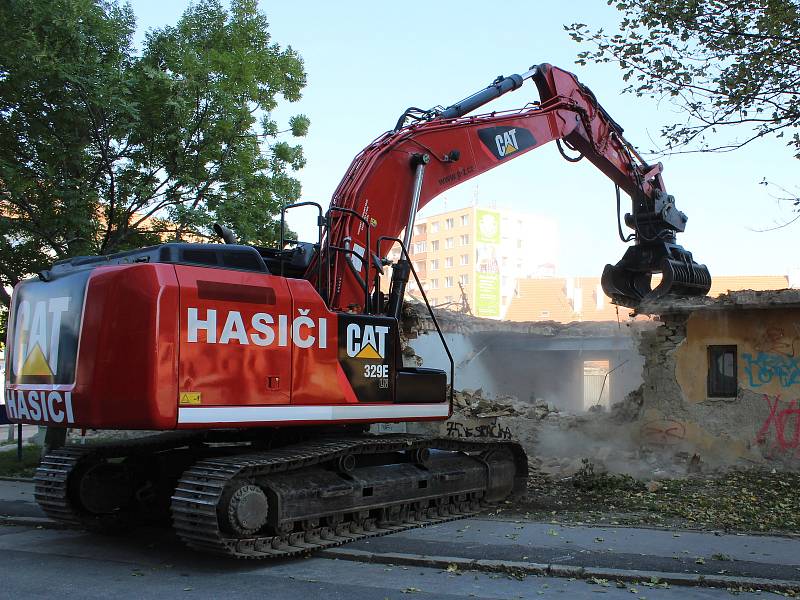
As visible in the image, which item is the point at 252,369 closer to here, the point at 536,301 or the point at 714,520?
the point at 714,520

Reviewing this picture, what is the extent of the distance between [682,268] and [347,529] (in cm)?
759

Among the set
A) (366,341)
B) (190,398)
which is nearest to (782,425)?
(366,341)

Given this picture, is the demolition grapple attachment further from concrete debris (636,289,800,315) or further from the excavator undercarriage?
the excavator undercarriage

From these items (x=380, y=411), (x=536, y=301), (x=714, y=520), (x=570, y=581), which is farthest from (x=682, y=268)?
(x=536, y=301)

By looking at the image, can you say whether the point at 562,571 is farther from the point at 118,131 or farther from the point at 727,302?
the point at 118,131

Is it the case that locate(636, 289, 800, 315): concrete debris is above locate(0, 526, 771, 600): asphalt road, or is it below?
above

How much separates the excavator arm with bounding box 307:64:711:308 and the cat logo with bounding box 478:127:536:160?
1 cm

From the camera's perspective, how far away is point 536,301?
68.1m

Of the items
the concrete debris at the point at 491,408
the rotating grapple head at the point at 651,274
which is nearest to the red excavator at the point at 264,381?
the rotating grapple head at the point at 651,274

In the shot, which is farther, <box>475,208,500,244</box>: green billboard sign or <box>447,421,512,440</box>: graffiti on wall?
<box>475,208,500,244</box>: green billboard sign

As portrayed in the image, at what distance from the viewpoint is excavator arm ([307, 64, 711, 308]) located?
8.70 meters

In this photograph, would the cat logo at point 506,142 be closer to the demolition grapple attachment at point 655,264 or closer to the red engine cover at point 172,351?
the demolition grapple attachment at point 655,264

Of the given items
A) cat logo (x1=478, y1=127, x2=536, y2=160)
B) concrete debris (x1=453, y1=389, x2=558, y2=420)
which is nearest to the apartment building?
concrete debris (x1=453, y1=389, x2=558, y2=420)

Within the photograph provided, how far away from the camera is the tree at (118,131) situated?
36.7ft
